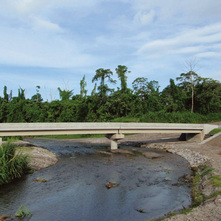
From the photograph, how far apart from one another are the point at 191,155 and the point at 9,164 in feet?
70.6

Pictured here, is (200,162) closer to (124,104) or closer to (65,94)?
(124,104)

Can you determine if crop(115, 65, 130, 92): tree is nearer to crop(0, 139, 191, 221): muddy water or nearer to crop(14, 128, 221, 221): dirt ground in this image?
crop(14, 128, 221, 221): dirt ground

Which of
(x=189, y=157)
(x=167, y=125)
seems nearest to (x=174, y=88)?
(x=167, y=125)

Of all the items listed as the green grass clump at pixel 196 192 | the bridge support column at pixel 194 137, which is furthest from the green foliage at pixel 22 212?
the bridge support column at pixel 194 137

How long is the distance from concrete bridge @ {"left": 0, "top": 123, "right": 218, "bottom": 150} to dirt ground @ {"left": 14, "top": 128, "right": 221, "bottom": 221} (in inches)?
107

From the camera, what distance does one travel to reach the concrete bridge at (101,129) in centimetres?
2719

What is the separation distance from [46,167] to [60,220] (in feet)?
38.4

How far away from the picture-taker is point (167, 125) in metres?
35.6

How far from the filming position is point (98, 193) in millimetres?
14562

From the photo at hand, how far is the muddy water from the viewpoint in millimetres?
11594

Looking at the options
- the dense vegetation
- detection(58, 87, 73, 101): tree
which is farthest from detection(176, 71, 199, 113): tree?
detection(58, 87, 73, 101): tree

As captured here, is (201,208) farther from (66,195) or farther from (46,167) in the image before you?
(46,167)

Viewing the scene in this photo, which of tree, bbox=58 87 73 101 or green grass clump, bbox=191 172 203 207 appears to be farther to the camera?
tree, bbox=58 87 73 101

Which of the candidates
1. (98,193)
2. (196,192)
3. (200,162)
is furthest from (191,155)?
(98,193)
